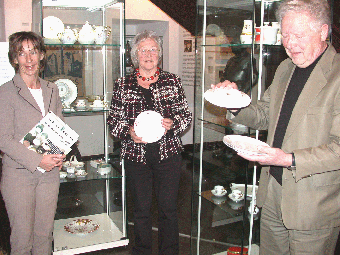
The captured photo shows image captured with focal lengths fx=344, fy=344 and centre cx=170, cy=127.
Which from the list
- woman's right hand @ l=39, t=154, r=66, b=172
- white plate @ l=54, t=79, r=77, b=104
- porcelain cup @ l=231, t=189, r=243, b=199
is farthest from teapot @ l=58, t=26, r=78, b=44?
porcelain cup @ l=231, t=189, r=243, b=199

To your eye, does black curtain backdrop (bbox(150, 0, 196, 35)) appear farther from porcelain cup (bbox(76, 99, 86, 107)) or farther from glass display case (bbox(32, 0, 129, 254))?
porcelain cup (bbox(76, 99, 86, 107))

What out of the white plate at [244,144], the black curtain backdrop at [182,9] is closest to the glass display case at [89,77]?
the white plate at [244,144]

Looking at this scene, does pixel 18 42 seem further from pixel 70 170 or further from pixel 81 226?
pixel 81 226

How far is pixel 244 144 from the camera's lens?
5.67ft

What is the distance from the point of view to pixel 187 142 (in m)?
6.85

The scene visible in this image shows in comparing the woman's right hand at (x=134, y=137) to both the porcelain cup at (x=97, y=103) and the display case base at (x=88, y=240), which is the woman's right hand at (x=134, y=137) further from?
the display case base at (x=88, y=240)

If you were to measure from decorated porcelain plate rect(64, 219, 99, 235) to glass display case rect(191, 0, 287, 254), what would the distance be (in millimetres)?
1048

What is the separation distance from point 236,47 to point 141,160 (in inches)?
40.7

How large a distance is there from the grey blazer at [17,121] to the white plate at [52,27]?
0.77m

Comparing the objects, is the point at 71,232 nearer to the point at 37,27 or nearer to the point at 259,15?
the point at 37,27

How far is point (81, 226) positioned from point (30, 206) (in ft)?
4.04

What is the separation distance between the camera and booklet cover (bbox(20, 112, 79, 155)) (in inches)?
85.8

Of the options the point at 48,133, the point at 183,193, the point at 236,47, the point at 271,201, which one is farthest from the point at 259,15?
the point at 183,193

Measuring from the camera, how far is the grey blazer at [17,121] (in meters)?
2.12
